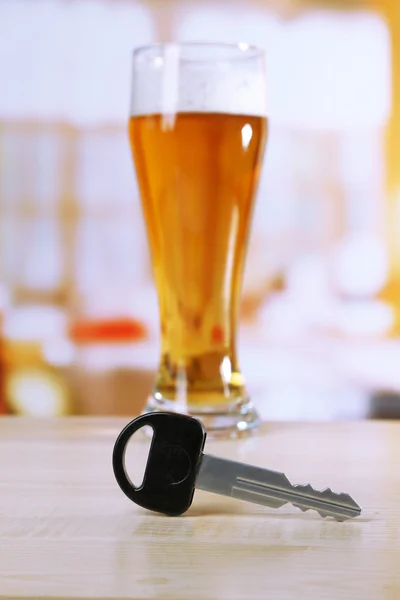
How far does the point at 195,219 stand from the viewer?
2.22 ft

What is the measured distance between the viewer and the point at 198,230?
0.68 metres

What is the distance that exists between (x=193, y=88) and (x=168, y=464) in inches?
12.2

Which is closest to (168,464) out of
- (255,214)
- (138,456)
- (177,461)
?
(177,461)

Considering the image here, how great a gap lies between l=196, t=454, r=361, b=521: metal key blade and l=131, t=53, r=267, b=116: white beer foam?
0.30m

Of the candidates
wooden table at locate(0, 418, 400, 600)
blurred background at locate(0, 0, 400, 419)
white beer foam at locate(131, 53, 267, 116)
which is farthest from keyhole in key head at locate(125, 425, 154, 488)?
blurred background at locate(0, 0, 400, 419)

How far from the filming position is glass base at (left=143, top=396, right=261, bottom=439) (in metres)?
0.68

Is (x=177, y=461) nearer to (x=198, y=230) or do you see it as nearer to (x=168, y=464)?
(x=168, y=464)

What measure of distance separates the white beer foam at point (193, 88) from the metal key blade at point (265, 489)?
0.30 metres

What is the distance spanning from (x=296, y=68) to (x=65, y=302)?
2.59 feet

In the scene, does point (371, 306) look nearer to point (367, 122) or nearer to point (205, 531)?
point (367, 122)

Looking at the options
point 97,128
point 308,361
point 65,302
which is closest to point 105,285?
point 65,302

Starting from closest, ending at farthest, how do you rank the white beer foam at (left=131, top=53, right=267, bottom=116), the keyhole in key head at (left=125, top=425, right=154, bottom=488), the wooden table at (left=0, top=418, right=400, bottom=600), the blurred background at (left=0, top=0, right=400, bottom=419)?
the wooden table at (left=0, top=418, right=400, bottom=600) → the keyhole in key head at (left=125, top=425, right=154, bottom=488) → the white beer foam at (left=131, top=53, right=267, bottom=116) → the blurred background at (left=0, top=0, right=400, bottom=419)

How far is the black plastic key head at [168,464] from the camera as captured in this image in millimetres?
457

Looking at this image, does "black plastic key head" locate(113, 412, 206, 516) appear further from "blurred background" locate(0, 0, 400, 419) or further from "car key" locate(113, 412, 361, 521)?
"blurred background" locate(0, 0, 400, 419)
